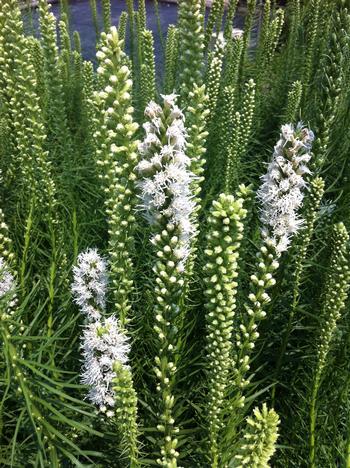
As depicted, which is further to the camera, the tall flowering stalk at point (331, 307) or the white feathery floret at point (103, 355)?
the tall flowering stalk at point (331, 307)

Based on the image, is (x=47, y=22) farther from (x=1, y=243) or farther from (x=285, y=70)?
(x=285, y=70)

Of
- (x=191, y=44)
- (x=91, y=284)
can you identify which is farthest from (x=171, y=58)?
(x=91, y=284)

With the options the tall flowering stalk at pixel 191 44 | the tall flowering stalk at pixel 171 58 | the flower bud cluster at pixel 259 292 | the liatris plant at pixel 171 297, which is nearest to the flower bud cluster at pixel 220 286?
the liatris plant at pixel 171 297

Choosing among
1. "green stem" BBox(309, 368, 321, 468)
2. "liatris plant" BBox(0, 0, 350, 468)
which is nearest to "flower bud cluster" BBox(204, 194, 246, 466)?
"liatris plant" BBox(0, 0, 350, 468)

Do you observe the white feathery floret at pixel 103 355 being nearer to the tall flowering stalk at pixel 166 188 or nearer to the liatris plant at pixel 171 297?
the liatris plant at pixel 171 297

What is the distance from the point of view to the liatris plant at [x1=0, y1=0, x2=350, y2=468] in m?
1.65

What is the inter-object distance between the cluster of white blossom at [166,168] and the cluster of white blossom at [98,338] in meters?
0.47

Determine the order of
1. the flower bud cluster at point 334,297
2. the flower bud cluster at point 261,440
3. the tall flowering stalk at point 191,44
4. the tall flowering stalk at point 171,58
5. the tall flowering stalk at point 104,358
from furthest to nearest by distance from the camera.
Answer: the tall flowering stalk at point 171,58
the tall flowering stalk at point 191,44
the flower bud cluster at point 334,297
the tall flowering stalk at point 104,358
the flower bud cluster at point 261,440

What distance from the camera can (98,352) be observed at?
184 centimetres

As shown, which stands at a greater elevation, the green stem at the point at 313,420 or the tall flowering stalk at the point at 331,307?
the tall flowering stalk at the point at 331,307

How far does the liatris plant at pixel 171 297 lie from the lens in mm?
1654

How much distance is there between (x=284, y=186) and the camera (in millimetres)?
1688

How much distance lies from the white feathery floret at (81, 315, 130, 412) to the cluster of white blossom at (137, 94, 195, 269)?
0.45 m

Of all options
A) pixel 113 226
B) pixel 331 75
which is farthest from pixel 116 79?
pixel 331 75
